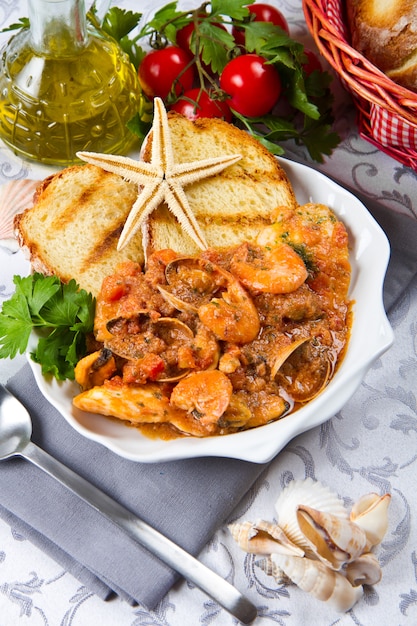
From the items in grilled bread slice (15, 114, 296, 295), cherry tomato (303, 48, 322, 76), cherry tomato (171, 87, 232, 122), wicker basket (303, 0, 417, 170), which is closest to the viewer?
wicker basket (303, 0, 417, 170)

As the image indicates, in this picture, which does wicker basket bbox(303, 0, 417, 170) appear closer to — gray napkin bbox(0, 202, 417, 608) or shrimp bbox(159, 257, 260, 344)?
shrimp bbox(159, 257, 260, 344)

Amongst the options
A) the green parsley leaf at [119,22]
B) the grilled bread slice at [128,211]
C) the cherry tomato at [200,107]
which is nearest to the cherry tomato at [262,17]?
the cherry tomato at [200,107]

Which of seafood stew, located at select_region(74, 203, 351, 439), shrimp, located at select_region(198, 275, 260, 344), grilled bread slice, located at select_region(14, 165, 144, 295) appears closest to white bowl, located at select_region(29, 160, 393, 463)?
seafood stew, located at select_region(74, 203, 351, 439)

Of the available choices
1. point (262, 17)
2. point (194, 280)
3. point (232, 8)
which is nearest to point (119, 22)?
point (232, 8)

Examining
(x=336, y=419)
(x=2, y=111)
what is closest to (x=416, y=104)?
(x=336, y=419)

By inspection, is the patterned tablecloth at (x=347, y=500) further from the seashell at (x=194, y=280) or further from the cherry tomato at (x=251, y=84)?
the cherry tomato at (x=251, y=84)

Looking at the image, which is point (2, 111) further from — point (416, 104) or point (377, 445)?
point (377, 445)

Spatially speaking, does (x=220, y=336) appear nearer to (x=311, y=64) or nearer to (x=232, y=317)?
(x=232, y=317)
